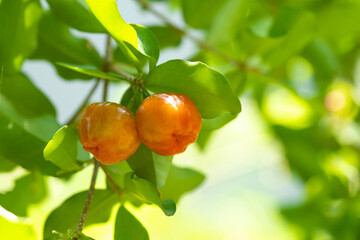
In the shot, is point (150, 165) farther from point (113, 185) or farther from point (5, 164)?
point (5, 164)

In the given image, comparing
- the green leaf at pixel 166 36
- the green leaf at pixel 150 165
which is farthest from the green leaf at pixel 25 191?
the green leaf at pixel 166 36

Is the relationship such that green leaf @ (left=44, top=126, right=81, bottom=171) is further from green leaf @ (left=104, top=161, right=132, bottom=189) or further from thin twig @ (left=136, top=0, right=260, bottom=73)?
thin twig @ (left=136, top=0, right=260, bottom=73)

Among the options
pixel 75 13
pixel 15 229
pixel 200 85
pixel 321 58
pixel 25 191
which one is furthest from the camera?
pixel 321 58

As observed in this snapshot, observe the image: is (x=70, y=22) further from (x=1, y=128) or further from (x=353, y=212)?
(x=353, y=212)

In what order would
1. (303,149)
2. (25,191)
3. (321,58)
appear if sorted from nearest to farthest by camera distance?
(25,191)
(321,58)
(303,149)

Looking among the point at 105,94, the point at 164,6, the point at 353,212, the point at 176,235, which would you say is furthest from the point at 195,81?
the point at 176,235

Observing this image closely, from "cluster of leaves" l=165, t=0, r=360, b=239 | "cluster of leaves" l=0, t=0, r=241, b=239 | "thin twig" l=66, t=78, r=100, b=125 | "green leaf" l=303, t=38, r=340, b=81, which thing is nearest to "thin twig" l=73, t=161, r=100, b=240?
"cluster of leaves" l=0, t=0, r=241, b=239

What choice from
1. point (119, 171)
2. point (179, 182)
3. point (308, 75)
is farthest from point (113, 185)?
point (308, 75)
